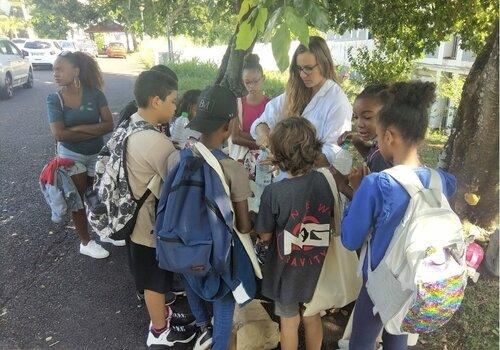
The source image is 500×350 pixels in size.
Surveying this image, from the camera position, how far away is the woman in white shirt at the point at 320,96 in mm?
2559

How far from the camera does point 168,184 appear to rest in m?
2.04

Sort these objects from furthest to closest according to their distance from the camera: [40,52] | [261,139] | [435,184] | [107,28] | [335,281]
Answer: [107,28]
[40,52]
[261,139]
[335,281]
[435,184]

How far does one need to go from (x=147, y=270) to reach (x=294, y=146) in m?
1.26

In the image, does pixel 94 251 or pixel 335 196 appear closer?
pixel 335 196

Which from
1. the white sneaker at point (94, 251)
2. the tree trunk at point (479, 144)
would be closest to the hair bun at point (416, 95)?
the tree trunk at point (479, 144)

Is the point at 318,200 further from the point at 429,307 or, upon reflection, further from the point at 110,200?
the point at 110,200

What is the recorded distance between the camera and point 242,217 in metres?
2.10

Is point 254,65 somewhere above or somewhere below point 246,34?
below

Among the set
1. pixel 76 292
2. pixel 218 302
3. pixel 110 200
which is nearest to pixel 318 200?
pixel 218 302

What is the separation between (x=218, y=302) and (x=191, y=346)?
620mm

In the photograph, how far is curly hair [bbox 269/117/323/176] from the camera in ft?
6.40

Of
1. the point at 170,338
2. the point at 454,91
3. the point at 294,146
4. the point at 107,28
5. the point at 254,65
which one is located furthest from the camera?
the point at 107,28

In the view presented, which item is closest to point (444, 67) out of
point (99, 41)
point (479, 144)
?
point (479, 144)

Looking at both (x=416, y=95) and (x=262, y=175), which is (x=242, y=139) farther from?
(x=416, y=95)
